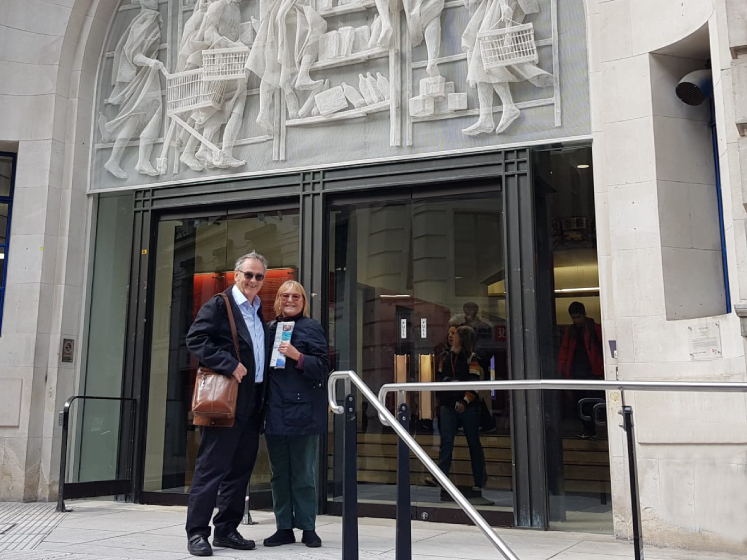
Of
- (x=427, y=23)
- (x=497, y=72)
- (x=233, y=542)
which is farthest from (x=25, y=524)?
(x=427, y=23)

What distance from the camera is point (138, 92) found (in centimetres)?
995

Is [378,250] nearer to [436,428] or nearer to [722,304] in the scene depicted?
[436,428]

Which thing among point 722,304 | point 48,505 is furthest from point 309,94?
point 48,505

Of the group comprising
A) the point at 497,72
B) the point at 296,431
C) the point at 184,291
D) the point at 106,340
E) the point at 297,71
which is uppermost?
the point at 297,71

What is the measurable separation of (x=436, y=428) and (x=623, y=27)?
4162 millimetres

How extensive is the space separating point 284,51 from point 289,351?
14.5 feet

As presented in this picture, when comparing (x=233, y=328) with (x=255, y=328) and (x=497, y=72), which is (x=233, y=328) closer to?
(x=255, y=328)

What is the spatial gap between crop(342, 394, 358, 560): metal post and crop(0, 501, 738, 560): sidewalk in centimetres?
80

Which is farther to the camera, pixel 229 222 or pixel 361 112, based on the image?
pixel 229 222

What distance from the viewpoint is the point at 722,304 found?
6926 mm

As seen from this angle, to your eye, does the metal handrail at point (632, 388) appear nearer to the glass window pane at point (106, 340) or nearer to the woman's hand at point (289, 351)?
the woman's hand at point (289, 351)

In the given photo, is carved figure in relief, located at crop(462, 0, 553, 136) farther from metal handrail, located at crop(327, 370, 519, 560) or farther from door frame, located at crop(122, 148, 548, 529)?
metal handrail, located at crop(327, 370, 519, 560)

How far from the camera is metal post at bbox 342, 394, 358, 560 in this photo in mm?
4715

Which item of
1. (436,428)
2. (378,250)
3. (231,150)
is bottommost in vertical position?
(436,428)
